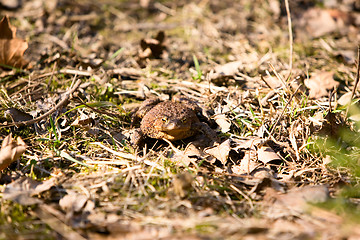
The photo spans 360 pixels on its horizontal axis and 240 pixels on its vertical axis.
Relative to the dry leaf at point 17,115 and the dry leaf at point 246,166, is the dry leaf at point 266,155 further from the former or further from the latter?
the dry leaf at point 17,115

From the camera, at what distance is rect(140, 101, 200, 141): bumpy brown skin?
10.8 feet

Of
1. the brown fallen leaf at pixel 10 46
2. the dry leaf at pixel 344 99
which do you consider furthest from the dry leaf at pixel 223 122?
the brown fallen leaf at pixel 10 46

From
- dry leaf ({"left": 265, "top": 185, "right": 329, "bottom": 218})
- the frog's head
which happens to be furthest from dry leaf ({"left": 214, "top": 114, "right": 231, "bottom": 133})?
dry leaf ({"left": 265, "top": 185, "right": 329, "bottom": 218})

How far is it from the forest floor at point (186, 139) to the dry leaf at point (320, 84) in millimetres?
16

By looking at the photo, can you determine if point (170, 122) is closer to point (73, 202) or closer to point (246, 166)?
point (246, 166)

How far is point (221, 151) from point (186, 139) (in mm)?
611

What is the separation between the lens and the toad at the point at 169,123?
3.30 m

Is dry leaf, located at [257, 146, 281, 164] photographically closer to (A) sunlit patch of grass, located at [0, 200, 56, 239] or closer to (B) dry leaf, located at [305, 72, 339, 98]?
(B) dry leaf, located at [305, 72, 339, 98]

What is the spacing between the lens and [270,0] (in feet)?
Result: 21.7

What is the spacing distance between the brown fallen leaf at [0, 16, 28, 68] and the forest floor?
28 millimetres

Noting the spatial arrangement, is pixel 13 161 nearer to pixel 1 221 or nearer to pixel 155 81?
pixel 1 221

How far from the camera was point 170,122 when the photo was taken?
128 inches

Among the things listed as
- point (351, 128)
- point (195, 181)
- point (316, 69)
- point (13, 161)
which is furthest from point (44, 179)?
point (316, 69)

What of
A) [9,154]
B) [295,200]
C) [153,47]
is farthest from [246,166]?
[153,47]
